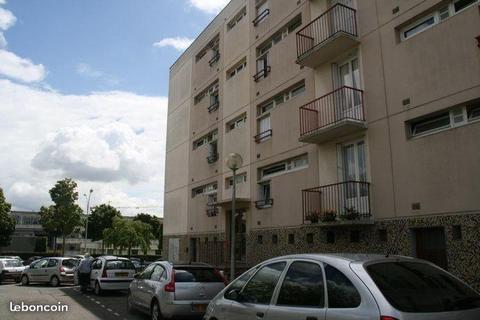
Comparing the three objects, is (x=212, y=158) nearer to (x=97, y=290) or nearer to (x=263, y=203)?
(x=263, y=203)

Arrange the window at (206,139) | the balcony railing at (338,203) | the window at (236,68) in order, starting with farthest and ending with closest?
the window at (206,139) < the window at (236,68) < the balcony railing at (338,203)

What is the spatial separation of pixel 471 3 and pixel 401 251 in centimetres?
628

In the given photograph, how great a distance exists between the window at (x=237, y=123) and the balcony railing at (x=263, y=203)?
4.07 meters

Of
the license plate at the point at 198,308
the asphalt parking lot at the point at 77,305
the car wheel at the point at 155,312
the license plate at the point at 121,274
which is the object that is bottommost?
the asphalt parking lot at the point at 77,305

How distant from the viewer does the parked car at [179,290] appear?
9859 mm

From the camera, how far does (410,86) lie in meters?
11.8

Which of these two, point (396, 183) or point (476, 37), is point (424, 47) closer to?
point (476, 37)

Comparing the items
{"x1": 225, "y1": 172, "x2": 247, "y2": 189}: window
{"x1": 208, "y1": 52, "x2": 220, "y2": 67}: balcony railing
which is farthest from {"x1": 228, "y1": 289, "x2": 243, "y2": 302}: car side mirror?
{"x1": 208, "y1": 52, "x2": 220, "y2": 67}: balcony railing

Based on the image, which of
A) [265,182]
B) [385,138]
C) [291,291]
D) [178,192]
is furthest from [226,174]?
[291,291]

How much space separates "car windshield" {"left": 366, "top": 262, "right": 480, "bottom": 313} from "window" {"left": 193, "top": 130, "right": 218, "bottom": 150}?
62.4 ft

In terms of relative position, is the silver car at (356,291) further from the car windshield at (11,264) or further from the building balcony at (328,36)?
the car windshield at (11,264)

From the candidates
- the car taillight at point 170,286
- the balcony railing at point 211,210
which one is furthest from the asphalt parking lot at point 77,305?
the balcony railing at point 211,210

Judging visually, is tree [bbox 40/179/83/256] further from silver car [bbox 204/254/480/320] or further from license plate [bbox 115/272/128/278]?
silver car [bbox 204/254/480/320]

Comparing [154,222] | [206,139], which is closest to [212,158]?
[206,139]
